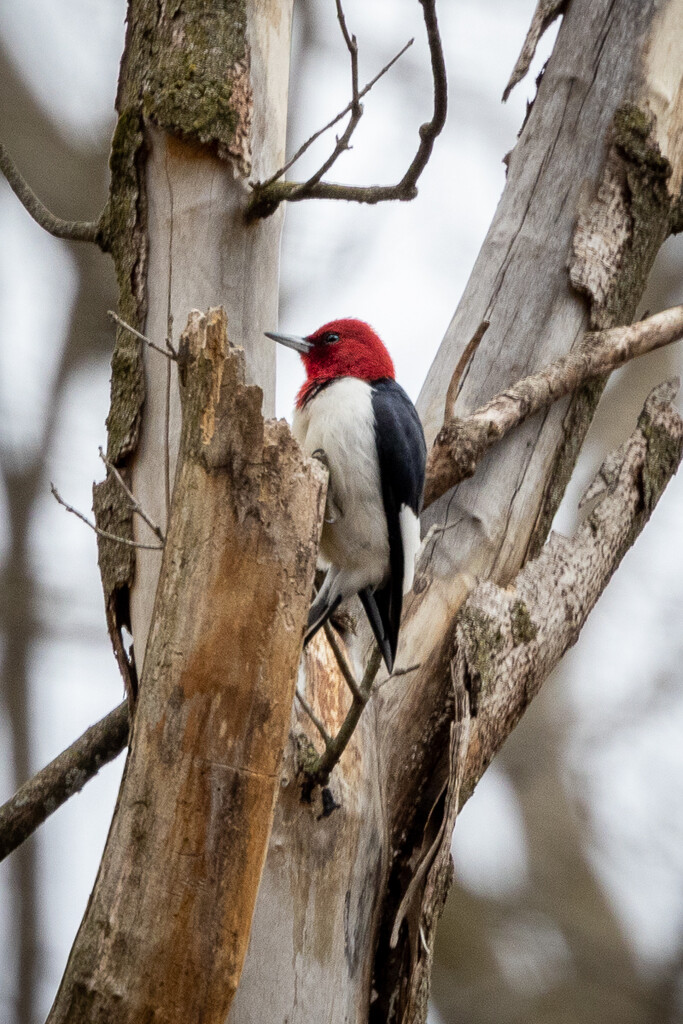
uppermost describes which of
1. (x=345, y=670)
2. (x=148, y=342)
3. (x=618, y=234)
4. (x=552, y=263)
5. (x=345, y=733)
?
(x=618, y=234)

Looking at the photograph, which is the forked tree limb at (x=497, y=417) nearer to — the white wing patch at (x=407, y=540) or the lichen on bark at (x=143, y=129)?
the white wing patch at (x=407, y=540)

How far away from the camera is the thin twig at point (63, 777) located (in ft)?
9.70

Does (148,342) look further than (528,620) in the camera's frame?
No

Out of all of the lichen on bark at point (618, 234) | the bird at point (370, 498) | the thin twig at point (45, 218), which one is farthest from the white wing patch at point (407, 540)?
the thin twig at point (45, 218)

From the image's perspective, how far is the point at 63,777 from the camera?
3055 millimetres

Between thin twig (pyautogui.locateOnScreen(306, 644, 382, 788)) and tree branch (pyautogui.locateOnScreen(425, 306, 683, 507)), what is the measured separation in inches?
37.1

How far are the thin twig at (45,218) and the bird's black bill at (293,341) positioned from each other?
0.57 meters

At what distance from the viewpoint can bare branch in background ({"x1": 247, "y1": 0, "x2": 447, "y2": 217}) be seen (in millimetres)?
2605

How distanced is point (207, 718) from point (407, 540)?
1.27m

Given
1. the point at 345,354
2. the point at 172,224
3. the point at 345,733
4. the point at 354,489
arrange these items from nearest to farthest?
the point at 345,733, the point at 172,224, the point at 354,489, the point at 345,354

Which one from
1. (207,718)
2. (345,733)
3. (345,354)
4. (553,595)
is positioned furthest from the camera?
(345,354)

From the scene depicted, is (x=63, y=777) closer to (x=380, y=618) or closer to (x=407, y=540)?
(x=380, y=618)

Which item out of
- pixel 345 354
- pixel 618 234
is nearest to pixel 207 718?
pixel 345 354

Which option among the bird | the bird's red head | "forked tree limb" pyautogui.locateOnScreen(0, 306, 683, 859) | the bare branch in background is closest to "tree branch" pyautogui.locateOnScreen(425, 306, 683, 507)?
"forked tree limb" pyautogui.locateOnScreen(0, 306, 683, 859)
